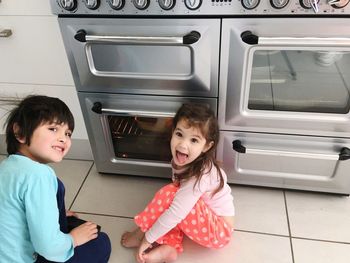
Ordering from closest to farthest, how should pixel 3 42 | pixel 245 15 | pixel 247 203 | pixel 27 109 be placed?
pixel 27 109 → pixel 245 15 → pixel 3 42 → pixel 247 203

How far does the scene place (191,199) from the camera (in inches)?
39.7

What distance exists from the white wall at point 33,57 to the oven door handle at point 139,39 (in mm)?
170

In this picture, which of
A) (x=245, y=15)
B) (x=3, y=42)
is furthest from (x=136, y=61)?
(x=3, y=42)

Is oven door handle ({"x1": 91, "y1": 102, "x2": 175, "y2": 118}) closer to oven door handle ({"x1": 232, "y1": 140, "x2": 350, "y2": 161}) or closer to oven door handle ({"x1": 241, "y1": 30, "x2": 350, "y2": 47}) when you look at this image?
oven door handle ({"x1": 232, "y1": 140, "x2": 350, "y2": 161})

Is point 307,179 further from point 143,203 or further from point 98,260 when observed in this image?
point 98,260

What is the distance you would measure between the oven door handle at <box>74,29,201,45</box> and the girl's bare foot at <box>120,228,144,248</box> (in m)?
0.63

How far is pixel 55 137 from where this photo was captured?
80 centimetres

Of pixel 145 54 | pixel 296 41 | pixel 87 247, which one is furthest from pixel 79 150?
pixel 296 41

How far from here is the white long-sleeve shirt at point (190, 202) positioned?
101 centimetres

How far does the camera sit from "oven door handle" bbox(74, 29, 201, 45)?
0.93 metres

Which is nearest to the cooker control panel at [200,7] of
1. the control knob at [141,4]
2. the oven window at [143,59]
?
the control knob at [141,4]

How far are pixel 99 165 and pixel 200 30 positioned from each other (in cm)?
73

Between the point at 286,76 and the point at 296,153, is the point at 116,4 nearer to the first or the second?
the point at 286,76

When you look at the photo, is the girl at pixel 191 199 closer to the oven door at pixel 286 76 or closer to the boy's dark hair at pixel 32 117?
the oven door at pixel 286 76
